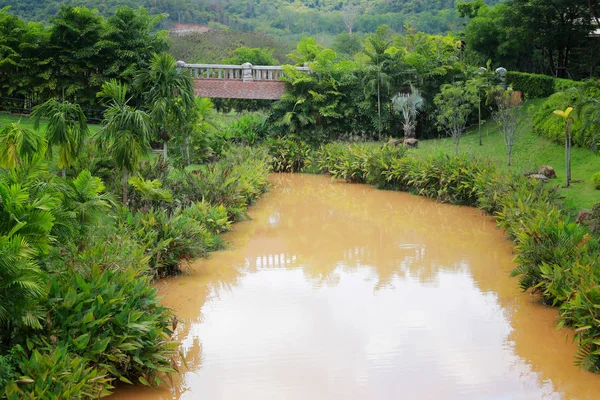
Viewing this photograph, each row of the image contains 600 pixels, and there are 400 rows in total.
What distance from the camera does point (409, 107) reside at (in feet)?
71.9

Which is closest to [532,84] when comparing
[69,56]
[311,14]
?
[69,56]

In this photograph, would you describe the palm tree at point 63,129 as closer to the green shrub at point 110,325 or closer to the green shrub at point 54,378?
the green shrub at point 110,325

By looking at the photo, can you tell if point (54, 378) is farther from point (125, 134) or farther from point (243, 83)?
point (243, 83)

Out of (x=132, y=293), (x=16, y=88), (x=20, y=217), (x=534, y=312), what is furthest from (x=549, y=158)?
(x=16, y=88)

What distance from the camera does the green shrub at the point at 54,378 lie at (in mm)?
4699

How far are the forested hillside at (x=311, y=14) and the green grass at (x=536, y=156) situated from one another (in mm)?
26509

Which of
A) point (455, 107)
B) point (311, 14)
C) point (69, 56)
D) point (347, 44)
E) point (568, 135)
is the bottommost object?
point (568, 135)

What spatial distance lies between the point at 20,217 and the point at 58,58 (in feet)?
58.1

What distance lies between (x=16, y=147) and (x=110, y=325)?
216 centimetres

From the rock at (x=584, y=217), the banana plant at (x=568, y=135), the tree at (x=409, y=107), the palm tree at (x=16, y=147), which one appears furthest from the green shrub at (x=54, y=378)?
the tree at (x=409, y=107)

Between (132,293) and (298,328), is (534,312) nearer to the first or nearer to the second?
(298,328)

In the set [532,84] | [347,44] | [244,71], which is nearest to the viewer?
[532,84]

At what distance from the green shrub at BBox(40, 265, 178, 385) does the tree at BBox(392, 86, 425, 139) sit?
1660 cm

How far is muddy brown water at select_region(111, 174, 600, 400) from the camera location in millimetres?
6227
